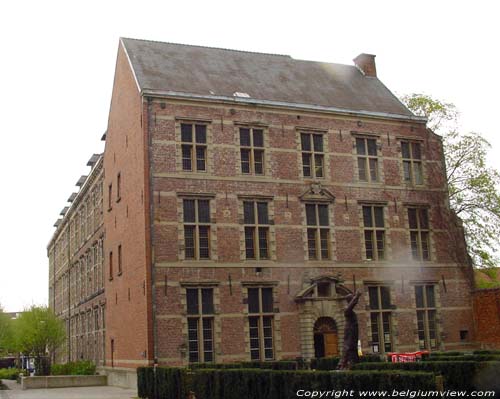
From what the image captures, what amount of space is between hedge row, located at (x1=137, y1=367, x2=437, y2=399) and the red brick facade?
603 inches

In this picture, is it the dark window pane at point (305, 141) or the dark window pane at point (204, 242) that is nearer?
the dark window pane at point (204, 242)

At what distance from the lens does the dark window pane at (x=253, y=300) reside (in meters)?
25.0

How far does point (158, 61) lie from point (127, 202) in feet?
20.0

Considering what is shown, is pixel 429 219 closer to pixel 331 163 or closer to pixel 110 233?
pixel 331 163

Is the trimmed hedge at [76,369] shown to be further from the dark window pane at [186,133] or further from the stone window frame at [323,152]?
the stone window frame at [323,152]

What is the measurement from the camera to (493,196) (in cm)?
3275

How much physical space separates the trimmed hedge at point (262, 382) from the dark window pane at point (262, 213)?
7731 millimetres

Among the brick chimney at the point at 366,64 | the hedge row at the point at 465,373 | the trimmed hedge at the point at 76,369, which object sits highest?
the brick chimney at the point at 366,64

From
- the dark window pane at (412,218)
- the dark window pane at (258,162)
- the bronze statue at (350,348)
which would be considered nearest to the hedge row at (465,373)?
the bronze statue at (350,348)

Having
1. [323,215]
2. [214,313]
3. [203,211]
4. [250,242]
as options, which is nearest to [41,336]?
[214,313]

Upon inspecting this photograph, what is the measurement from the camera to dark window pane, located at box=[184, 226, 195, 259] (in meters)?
24.5

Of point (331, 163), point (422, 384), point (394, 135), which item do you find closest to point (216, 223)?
point (331, 163)

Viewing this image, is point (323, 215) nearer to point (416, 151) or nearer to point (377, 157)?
point (377, 157)

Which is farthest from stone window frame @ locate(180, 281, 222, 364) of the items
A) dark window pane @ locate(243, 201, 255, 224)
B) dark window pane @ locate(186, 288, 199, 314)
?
dark window pane @ locate(243, 201, 255, 224)
